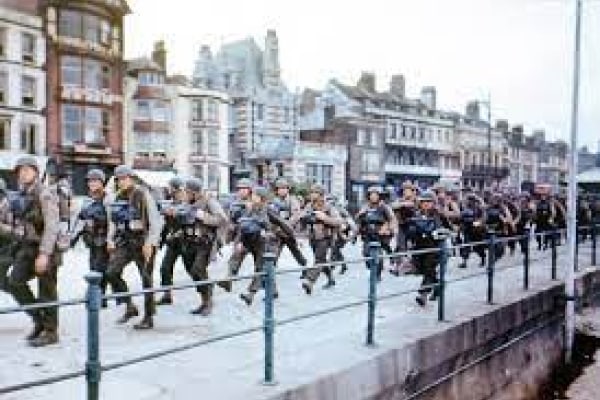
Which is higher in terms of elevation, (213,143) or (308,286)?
(213,143)

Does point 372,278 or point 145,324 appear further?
point 145,324

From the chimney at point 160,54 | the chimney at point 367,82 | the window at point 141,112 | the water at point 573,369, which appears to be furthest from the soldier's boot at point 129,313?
the chimney at point 367,82

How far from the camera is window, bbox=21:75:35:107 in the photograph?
129ft

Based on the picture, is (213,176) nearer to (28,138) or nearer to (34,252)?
(28,138)

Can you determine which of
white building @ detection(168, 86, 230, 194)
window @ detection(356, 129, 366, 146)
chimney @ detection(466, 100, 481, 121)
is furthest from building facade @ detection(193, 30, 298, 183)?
chimney @ detection(466, 100, 481, 121)

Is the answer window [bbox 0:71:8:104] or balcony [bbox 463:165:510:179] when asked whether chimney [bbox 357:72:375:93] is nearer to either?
balcony [bbox 463:165:510:179]

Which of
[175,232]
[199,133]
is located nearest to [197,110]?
[199,133]

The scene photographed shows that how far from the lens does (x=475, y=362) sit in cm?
925

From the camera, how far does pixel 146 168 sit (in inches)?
1869

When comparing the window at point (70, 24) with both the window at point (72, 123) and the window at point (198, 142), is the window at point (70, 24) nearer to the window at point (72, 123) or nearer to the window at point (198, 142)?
the window at point (72, 123)

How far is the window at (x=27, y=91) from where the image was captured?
129 ft

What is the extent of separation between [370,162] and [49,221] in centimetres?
6096

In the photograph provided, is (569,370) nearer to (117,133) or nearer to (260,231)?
(260,231)

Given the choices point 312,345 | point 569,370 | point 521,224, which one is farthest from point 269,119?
point 312,345
